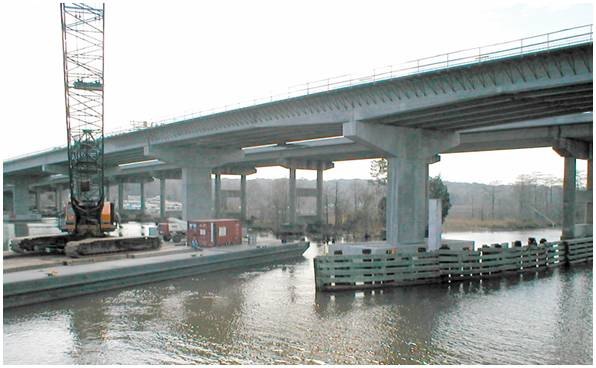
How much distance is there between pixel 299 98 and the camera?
1464 inches

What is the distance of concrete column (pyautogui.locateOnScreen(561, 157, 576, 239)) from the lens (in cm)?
4459

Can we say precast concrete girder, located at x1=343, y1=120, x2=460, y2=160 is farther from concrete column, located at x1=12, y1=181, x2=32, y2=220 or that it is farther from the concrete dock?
concrete column, located at x1=12, y1=181, x2=32, y2=220

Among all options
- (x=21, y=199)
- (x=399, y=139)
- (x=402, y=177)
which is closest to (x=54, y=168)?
(x=21, y=199)

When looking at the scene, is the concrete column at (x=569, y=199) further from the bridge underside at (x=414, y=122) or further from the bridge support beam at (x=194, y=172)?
the bridge support beam at (x=194, y=172)

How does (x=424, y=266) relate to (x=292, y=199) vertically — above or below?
below

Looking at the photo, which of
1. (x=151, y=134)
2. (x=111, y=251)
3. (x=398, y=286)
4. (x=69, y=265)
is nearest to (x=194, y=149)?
(x=151, y=134)

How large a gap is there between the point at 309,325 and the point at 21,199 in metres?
103

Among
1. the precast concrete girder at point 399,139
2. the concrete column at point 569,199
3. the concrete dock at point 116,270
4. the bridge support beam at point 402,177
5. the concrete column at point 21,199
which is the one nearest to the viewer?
the concrete dock at point 116,270

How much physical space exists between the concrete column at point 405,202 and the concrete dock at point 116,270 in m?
9.28

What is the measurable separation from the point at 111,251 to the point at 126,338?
16.3 metres

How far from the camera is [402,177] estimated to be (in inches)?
1383

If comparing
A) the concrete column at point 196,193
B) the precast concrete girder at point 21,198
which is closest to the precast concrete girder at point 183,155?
the concrete column at point 196,193

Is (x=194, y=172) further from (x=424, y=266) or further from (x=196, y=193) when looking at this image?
(x=424, y=266)

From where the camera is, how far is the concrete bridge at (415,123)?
85.3 ft
